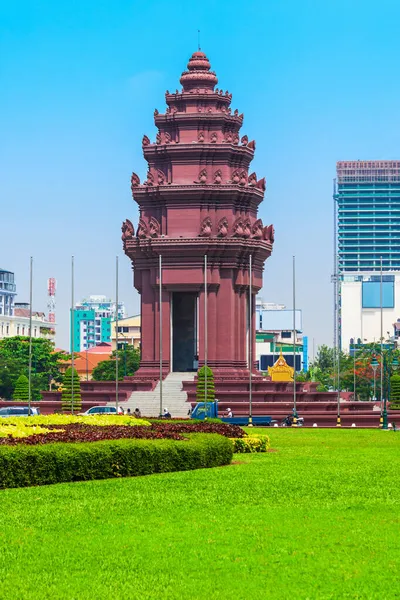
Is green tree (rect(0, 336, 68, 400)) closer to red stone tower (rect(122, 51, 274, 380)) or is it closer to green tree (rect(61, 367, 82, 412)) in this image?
red stone tower (rect(122, 51, 274, 380))

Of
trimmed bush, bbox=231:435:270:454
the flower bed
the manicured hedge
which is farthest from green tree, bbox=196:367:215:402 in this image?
the manicured hedge

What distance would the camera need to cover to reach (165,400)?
7262cm

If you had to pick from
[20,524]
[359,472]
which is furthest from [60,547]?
[359,472]

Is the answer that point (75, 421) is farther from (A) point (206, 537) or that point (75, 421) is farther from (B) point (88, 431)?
(A) point (206, 537)

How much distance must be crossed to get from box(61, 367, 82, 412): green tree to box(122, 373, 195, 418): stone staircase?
2.77 meters

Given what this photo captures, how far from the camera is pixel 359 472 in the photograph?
29.7m

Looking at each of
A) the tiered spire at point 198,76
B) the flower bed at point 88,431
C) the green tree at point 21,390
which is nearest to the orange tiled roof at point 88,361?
the green tree at point 21,390

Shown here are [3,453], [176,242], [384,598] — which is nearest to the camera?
[384,598]

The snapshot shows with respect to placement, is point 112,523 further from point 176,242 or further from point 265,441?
point 176,242

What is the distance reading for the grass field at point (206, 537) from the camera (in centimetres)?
1586

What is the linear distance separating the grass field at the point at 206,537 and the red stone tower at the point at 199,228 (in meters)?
47.4

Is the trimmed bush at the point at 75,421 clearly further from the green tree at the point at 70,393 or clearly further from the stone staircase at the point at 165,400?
the stone staircase at the point at 165,400

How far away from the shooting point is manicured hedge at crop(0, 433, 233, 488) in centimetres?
2594

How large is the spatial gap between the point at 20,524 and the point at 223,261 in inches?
2243
